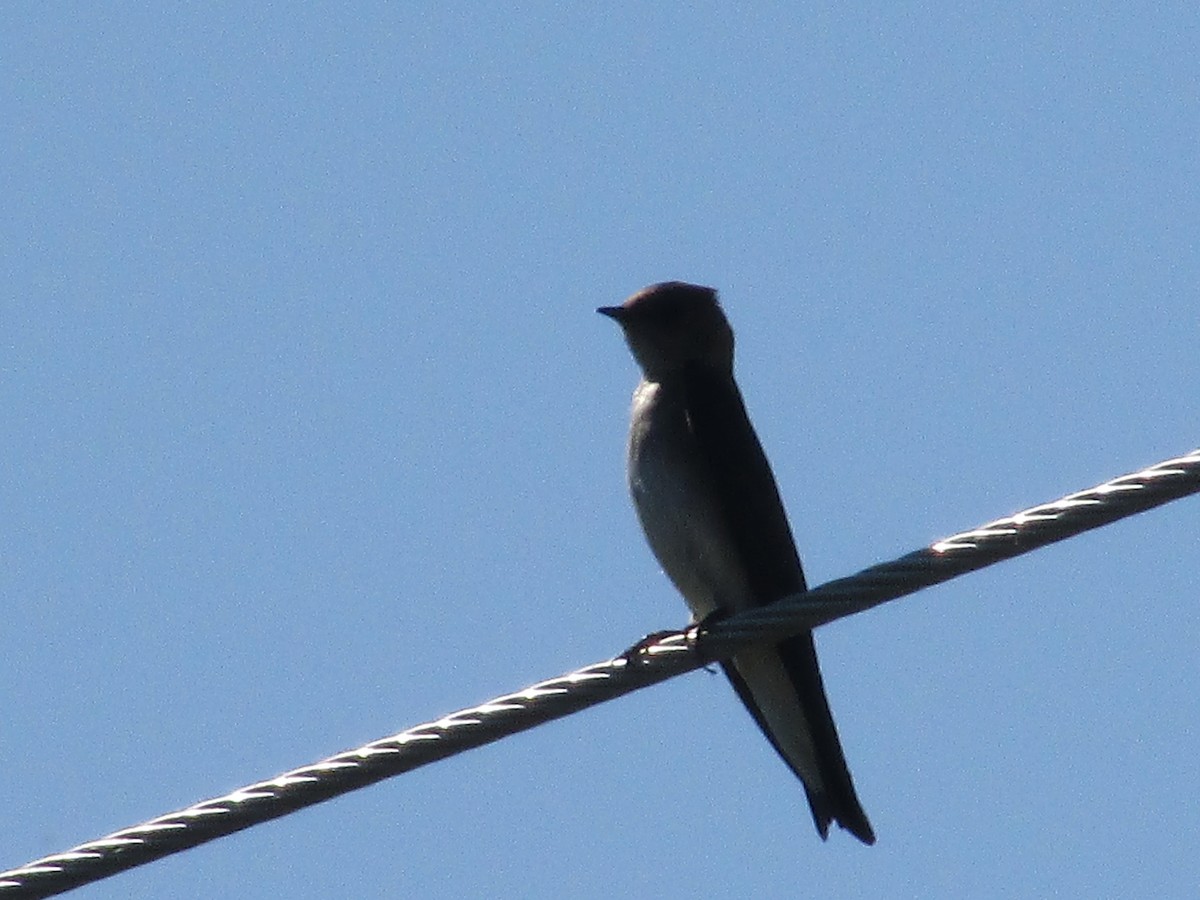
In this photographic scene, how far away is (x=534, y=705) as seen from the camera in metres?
5.93

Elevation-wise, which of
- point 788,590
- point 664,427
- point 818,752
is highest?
point 664,427

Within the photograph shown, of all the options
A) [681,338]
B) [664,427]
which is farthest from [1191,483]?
[681,338]

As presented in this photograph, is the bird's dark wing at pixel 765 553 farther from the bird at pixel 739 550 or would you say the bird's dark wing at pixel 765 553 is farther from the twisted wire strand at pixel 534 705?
the twisted wire strand at pixel 534 705

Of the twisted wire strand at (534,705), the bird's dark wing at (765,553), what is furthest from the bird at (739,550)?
Result: the twisted wire strand at (534,705)

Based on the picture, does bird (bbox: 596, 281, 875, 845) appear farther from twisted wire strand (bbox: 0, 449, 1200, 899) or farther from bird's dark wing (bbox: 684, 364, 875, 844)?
twisted wire strand (bbox: 0, 449, 1200, 899)

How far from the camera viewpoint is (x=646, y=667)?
245 inches

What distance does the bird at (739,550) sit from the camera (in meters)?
8.17

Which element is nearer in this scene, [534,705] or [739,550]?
[534,705]

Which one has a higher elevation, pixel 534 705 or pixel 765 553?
pixel 765 553

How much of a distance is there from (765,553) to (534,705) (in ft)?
8.22

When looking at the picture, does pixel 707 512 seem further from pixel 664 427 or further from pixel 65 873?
pixel 65 873

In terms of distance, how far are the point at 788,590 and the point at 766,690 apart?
34cm

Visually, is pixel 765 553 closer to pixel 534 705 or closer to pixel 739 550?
pixel 739 550

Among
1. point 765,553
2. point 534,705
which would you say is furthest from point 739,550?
point 534,705
